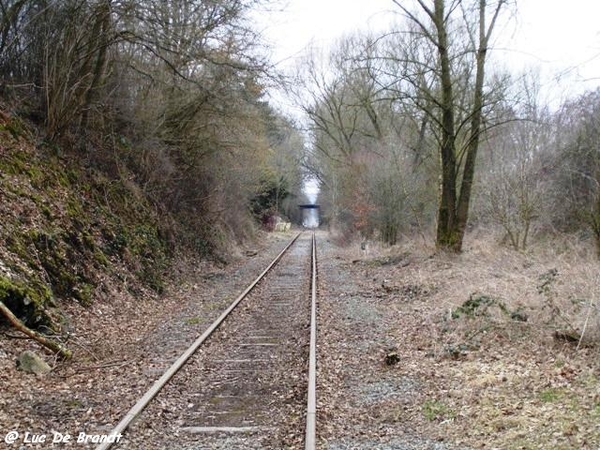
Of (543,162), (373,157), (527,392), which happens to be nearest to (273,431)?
(527,392)

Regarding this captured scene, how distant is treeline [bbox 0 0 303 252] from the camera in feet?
42.1

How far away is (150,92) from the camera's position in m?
18.3

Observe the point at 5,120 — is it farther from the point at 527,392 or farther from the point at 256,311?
the point at 527,392

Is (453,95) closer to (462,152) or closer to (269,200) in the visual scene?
(462,152)

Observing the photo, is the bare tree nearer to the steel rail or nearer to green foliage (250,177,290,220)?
the steel rail

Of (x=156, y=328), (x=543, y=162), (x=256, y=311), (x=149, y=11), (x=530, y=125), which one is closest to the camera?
(x=156, y=328)

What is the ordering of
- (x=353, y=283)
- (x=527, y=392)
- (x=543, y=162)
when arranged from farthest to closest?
(x=543, y=162)
(x=353, y=283)
(x=527, y=392)

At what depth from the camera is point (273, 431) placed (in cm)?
545

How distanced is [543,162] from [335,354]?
16.1 meters

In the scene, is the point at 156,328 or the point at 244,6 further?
the point at 244,6

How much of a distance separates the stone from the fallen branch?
328mm

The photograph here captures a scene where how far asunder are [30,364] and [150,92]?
13.0 metres

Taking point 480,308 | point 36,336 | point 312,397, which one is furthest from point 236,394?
point 480,308

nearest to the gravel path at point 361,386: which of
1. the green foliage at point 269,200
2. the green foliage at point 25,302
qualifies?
the green foliage at point 25,302
